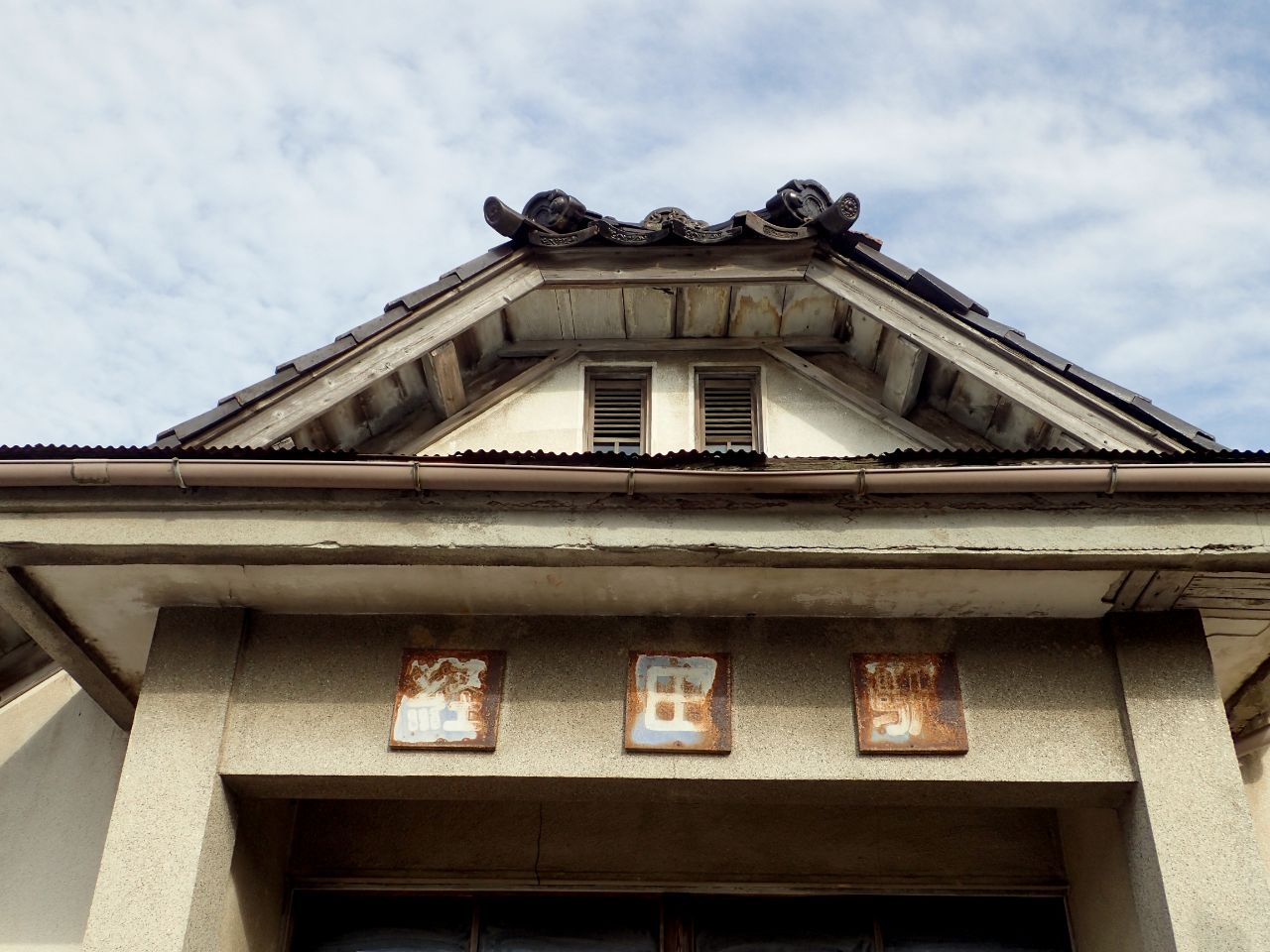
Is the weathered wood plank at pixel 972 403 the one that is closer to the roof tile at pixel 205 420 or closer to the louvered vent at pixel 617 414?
the louvered vent at pixel 617 414

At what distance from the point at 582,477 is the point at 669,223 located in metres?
2.82

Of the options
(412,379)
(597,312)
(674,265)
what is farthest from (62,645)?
(674,265)

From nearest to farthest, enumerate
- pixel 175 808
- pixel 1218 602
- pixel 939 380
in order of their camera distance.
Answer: pixel 175 808
pixel 1218 602
pixel 939 380

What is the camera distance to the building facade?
5.50 metres

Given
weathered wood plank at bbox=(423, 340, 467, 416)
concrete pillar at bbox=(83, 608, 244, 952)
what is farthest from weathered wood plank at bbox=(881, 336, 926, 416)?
concrete pillar at bbox=(83, 608, 244, 952)

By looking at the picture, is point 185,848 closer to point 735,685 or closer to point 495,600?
point 495,600

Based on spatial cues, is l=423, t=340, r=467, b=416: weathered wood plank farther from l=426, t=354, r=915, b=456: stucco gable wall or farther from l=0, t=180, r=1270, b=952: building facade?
l=426, t=354, r=915, b=456: stucco gable wall

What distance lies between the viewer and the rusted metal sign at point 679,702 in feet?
18.8

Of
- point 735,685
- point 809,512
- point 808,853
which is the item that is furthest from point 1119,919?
point 809,512

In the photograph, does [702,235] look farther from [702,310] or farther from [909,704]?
[909,704]

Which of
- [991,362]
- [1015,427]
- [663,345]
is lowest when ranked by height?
[1015,427]

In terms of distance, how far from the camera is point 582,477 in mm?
→ 5520

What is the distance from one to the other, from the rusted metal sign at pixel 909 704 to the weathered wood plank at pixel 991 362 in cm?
169

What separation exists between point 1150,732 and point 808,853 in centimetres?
210
